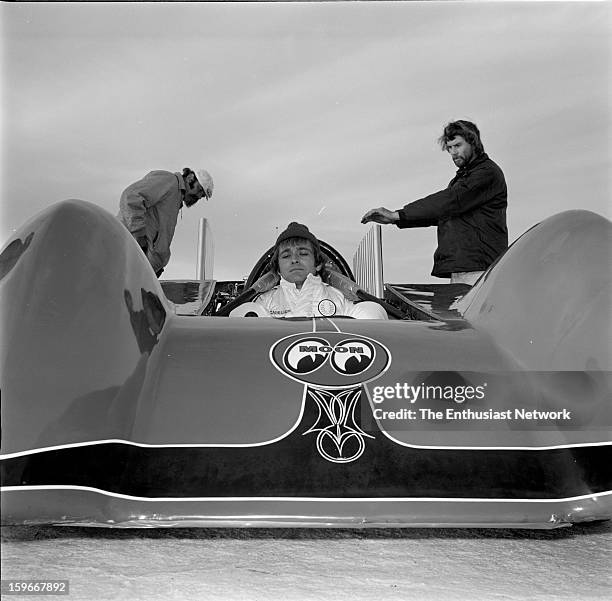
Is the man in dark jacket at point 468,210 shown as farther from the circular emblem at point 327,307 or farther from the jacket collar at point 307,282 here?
the circular emblem at point 327,307

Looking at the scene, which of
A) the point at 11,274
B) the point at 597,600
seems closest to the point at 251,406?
the point at 11,274

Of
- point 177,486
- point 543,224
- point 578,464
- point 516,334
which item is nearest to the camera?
point 177,486

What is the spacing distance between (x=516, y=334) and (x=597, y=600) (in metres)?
0.82

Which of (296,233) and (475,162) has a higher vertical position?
(475,162)

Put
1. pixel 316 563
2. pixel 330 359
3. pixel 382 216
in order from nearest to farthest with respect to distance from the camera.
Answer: pixel 316 563, pixel 330 359, pixel 382 216

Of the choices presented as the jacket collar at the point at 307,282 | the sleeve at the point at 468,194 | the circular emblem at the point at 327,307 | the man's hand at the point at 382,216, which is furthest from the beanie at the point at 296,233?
the sleeve at the point at 468,194

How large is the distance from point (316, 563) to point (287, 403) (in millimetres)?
383

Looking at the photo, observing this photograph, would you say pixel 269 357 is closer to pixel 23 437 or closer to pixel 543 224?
pixel 23 437

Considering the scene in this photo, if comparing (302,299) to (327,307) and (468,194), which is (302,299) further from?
(468,194)

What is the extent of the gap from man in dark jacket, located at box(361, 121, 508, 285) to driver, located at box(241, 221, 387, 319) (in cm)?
82

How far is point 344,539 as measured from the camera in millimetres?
1749

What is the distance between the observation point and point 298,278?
3.31 m

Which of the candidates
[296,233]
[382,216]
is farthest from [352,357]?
[382,216]

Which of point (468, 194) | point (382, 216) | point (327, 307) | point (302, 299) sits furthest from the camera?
point (382, 216)
